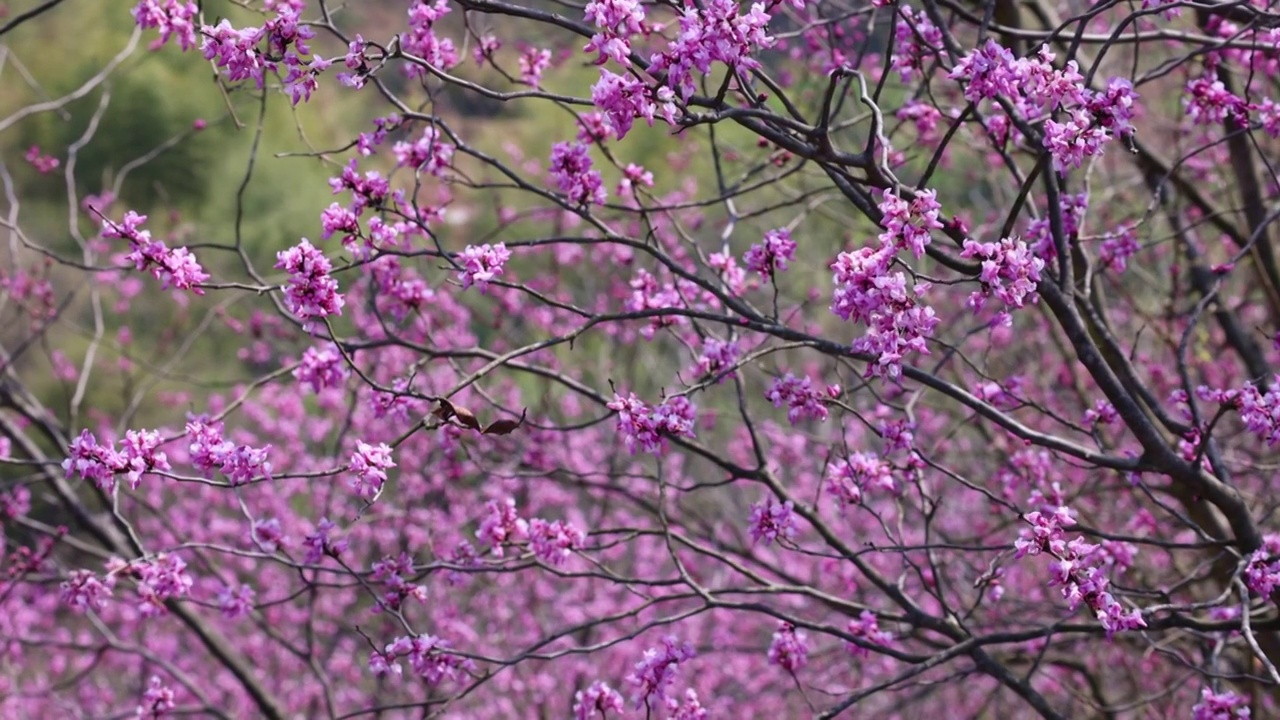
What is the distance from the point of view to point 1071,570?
276 centimetres

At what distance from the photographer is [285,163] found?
21953mm

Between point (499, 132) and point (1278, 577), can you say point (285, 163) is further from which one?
point (1278, 577)

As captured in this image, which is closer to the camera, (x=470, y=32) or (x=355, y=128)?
(x=470, y=32)

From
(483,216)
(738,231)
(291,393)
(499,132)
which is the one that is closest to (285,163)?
(483,216)

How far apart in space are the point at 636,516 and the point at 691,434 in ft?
22.2

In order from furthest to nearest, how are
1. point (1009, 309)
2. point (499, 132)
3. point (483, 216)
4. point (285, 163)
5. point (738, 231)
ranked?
point (499, 132)
point (483, 216)
point (285, 163)
point (738, 231)
point (1009, 309)

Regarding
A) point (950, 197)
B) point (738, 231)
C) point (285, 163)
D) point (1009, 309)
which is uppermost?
point (285, 163)

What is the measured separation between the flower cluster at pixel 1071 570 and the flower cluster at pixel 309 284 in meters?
1.64

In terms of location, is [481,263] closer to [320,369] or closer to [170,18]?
[320,369]

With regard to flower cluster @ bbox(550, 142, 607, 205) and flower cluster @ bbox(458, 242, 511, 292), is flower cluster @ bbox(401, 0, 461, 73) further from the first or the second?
flower cluster @ bbox(458, 242, 511, 292)

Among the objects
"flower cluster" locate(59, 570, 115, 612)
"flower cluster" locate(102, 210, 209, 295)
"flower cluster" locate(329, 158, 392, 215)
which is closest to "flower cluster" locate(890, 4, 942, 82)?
"flower cluster" locate(329, 158, 392, 215)

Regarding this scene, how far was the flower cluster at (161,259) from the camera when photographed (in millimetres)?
2955

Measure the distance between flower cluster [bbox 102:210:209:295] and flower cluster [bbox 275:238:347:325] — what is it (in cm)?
26

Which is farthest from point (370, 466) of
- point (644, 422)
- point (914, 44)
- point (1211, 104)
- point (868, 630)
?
point (1211, 104)
